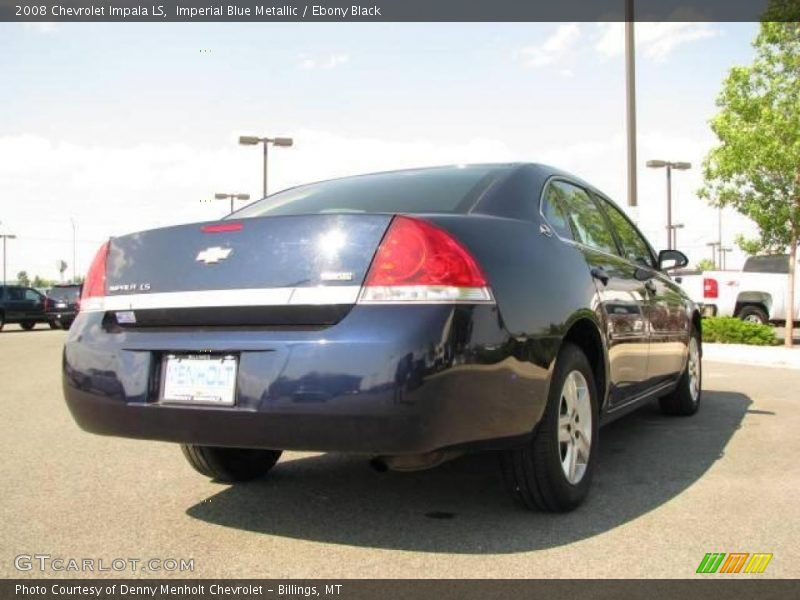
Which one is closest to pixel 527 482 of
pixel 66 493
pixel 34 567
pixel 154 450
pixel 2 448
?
pixel 34 567

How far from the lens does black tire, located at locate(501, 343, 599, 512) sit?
308cm

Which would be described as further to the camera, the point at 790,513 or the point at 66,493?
the point at 66,493

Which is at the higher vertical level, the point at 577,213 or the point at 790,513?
→ the point at 577,213

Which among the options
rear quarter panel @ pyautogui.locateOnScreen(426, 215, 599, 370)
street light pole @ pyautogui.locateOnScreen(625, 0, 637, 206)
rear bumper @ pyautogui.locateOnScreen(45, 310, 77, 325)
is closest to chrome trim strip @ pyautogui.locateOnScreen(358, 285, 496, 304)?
rear quarter panel @ pyautogui.locateOnScreen(426, 215, 599, 370)

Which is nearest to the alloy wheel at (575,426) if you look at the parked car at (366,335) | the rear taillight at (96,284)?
the parked car at (366,335)

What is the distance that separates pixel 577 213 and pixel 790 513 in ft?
5.68

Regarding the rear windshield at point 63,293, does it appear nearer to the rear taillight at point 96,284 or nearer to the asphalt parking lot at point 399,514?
the asphalt parking lot at point 399,514

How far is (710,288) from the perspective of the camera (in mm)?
16750

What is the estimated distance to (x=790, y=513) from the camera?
3307 mm

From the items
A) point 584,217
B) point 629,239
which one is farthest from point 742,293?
point 584,217

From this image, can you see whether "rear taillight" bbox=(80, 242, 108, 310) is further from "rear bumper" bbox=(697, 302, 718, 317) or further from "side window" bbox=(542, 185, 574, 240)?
"rear bumper" bbox=(697, 302, 718, 317)

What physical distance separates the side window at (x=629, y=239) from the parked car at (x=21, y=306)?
83.9ft
